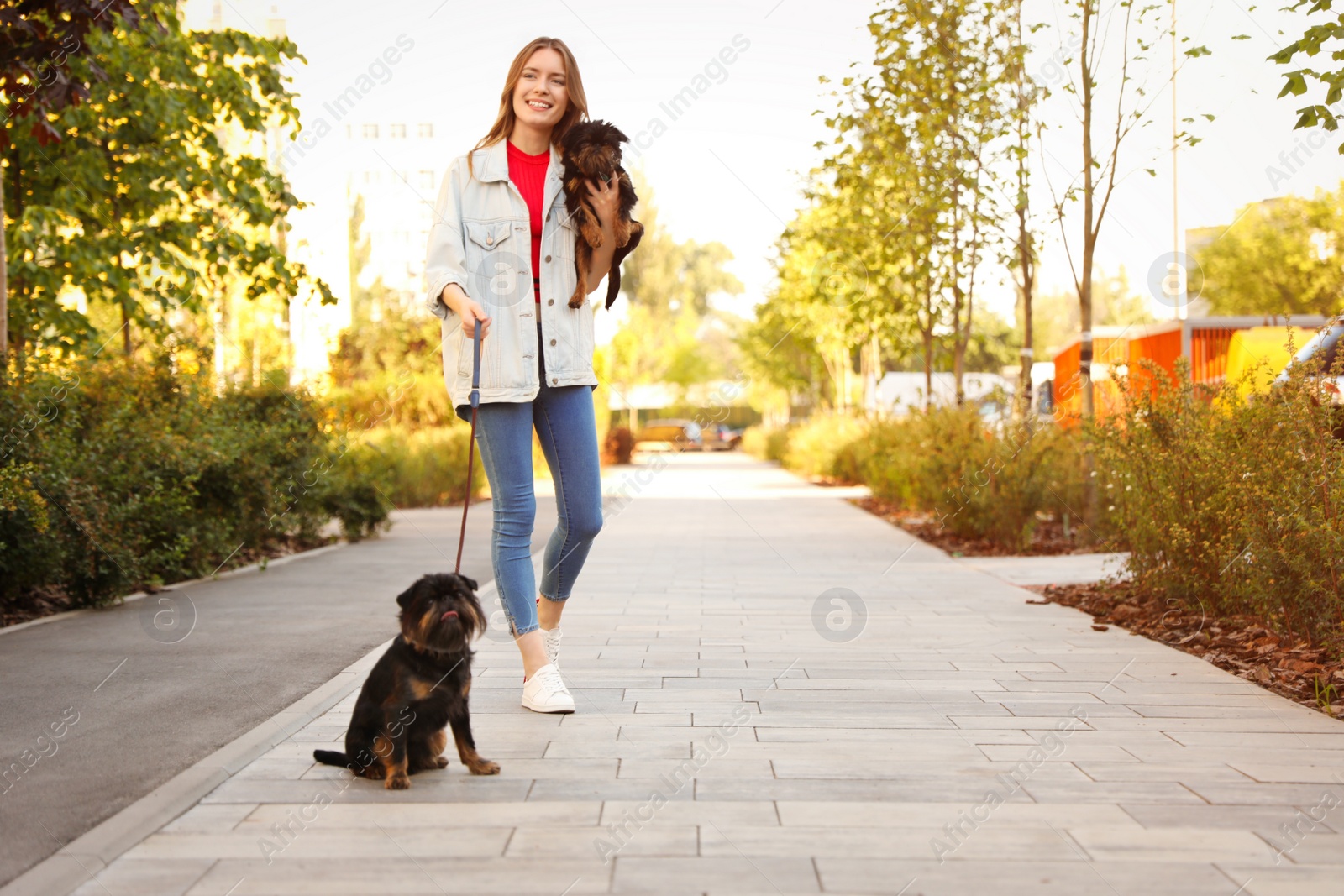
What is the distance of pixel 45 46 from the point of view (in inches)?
253

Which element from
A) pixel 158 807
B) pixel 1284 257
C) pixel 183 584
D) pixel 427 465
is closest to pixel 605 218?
pixel 158 807

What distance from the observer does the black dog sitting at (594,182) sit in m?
4.49

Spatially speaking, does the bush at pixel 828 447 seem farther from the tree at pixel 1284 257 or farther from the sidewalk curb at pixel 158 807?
the sidewalk curb at pixel 158 807

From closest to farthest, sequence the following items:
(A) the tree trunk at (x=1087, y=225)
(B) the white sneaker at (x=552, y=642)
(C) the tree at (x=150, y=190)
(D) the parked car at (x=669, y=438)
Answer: (B) the white sneaker at (x=552, y=642) → (C) the tree at (x=150, y=190) → (A) the tree trunk at (x=1087, y=225) → (D) the parked car at (x=669, y=438)

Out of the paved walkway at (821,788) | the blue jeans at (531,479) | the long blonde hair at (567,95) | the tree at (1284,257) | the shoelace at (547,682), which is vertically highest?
the tree at (1284,257)

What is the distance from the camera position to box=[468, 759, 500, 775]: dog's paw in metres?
3.82

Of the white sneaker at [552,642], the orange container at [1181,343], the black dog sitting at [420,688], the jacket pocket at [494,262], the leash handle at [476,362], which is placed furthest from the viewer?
the orange container at [1181,343]

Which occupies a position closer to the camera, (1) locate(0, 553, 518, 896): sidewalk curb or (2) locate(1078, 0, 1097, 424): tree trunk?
(1) locate(0, 553, 518, 896): sidewalk curb

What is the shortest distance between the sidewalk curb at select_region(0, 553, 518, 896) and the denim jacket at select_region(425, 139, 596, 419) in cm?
128

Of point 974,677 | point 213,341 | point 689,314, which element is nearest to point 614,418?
point 689,314

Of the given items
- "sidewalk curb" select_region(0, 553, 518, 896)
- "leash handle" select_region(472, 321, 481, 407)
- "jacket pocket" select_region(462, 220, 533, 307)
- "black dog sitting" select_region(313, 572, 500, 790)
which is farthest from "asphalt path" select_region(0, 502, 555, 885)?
"jacket pocket" select_region(462, 220, 533, 307)

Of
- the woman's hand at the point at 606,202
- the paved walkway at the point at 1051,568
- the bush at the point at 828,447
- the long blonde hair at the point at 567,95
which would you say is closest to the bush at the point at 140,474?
the long blonde hair at the point at 567,95

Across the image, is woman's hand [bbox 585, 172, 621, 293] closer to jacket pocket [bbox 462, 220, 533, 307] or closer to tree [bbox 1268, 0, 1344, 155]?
jacket pocket [bbox 462, 220, 533, 307]

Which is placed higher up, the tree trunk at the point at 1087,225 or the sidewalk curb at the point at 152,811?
the tree trunk at the point at 1087,225
